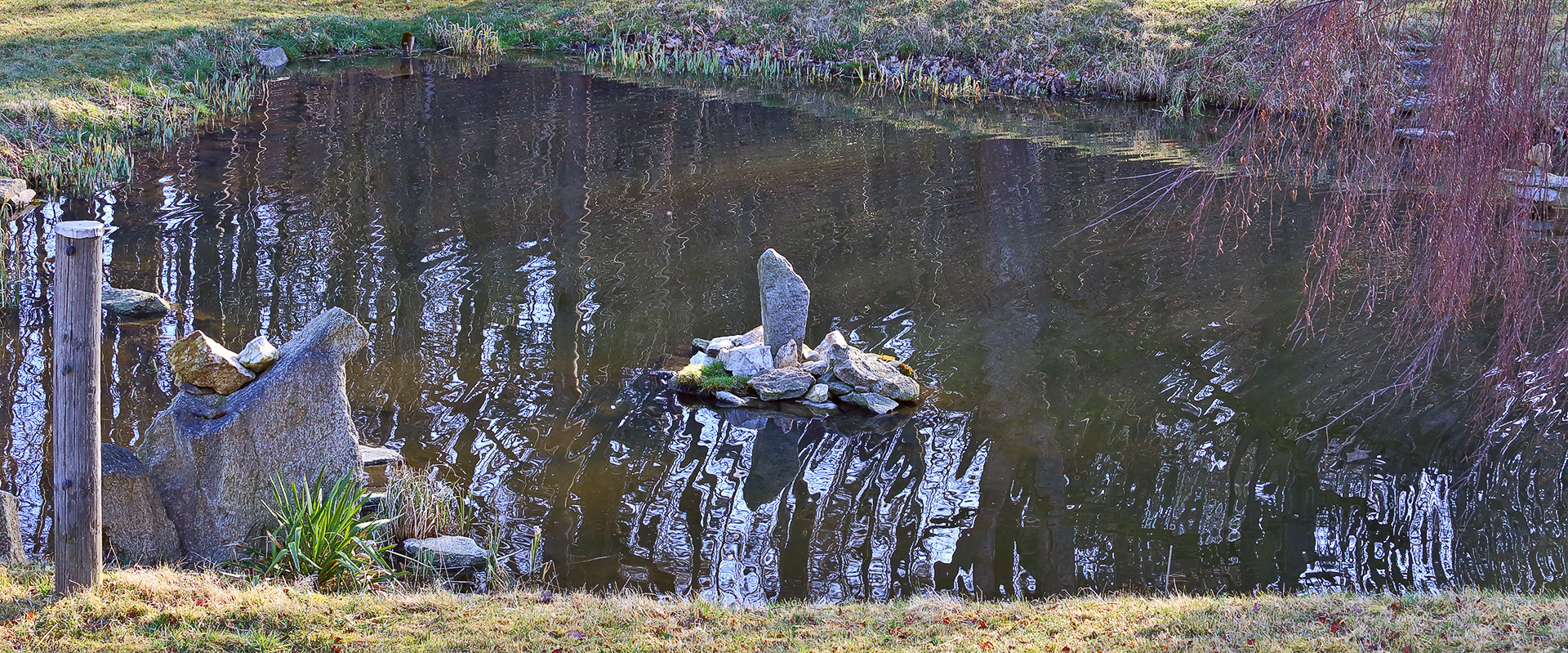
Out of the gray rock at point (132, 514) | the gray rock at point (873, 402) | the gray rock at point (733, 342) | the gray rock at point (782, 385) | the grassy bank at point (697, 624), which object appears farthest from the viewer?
the gray rock at point (733, 342)

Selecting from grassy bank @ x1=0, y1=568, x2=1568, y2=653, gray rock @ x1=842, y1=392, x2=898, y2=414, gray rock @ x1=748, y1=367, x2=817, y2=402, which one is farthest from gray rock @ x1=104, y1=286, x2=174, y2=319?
gray rock @ x1=842, y1=392, x2=898, y2=414

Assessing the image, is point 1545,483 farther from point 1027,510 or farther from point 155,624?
point 155,624

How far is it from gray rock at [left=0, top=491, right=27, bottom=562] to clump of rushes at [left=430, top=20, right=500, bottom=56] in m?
25.5

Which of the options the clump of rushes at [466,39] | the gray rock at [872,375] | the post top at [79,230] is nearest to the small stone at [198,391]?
the post top at [79,230]

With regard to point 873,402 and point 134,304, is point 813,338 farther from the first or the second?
point 134,304

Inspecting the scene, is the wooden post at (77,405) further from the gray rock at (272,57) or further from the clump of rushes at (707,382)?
the gray rock at (272,57)

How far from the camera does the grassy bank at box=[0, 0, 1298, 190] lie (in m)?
19.7

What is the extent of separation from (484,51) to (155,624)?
26.9 m

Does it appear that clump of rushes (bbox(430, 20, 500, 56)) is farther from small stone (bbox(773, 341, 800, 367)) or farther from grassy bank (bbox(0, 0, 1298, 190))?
small stone (bbox(773, 341, 800, 367))

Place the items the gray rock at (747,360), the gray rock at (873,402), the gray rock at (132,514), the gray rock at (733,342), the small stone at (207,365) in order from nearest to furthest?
1. the gray rock at (132,514)
2. the small stone at (207,365)
3. the gray rock at (873,402)
4. the gray rock at (747,360)
5. the gray rock at (733,342)

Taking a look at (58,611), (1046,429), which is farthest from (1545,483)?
(58,611)

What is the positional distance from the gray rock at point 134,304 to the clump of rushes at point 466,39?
19916 mm

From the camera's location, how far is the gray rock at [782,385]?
9.70 meters

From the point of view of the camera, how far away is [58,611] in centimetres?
521
